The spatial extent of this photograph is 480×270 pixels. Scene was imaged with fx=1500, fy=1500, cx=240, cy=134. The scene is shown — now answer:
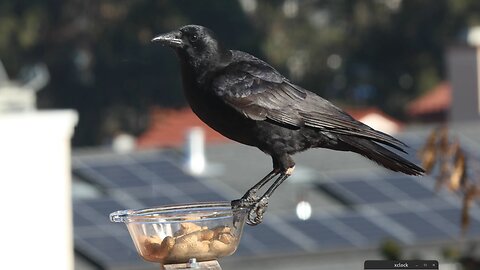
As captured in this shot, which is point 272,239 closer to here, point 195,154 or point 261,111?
point 195,154

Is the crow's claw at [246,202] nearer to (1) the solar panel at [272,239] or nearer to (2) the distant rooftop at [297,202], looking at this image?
(2) the distant rooftop at [297,202]

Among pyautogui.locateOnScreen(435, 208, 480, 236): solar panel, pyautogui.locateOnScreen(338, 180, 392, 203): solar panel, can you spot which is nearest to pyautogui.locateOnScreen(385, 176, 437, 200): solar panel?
pyautogui.locateOnScreen(338, 180, 392, 203): solar panel

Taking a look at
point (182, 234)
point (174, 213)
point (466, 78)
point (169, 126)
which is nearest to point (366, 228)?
point (174, 213)

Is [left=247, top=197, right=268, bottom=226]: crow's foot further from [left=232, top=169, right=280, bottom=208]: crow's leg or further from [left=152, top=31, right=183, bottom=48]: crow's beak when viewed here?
[left=152, top=31, right=183, bottom=48]: crow's beak

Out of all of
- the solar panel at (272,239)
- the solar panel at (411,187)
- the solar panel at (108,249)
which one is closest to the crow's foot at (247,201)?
Answer: the solar panel at (108,249)

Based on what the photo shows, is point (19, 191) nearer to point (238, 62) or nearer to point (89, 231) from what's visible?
point (89, 231)
